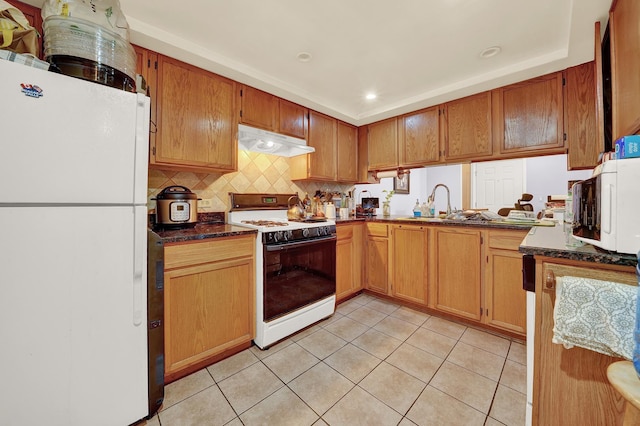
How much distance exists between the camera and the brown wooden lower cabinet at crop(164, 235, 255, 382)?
146 centimetres

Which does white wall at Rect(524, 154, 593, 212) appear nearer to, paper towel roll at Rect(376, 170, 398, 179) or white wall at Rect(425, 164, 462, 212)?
white wall at Rect(425, 164, 462, 212)

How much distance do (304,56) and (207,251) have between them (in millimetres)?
1653

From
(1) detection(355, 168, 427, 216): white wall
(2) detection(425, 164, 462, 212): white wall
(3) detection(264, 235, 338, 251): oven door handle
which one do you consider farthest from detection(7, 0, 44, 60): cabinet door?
Answer: (2) detection(425, 164, 462, 212): white wall

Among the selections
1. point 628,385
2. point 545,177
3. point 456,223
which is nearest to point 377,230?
point 456,223

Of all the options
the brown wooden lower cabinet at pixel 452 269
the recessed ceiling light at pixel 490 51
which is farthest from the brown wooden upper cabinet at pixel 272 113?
the recessed ceiling light at pixel 490 51

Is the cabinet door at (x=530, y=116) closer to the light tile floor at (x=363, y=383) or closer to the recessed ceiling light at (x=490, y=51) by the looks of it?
the recessed ceiling light at (x=490, y=51)

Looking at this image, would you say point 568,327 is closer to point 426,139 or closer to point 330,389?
point 330,389

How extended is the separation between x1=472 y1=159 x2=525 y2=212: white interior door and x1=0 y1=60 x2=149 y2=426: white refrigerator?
5532 millimetres

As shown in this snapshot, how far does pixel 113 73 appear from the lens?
1191mm

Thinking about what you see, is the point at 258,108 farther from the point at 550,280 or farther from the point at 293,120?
the point at 550,280

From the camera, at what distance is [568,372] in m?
0.89

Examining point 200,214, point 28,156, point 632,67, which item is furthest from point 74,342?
point 632,67

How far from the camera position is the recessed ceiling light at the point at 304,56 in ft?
6.04

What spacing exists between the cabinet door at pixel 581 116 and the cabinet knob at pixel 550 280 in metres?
1.56
